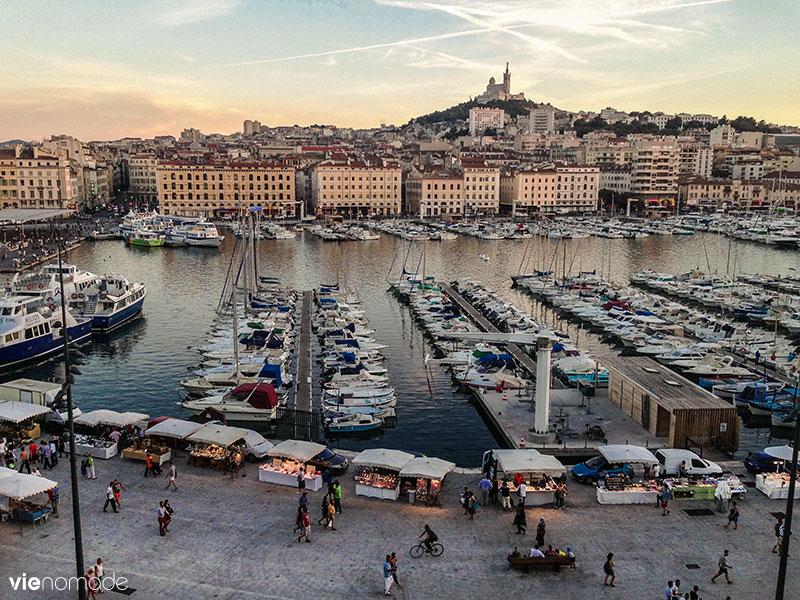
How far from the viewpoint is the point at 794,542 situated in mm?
14039

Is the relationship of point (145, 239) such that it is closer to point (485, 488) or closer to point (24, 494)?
point (24, 494)

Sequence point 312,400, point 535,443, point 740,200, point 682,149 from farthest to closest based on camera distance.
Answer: point 682,149 < point 740,200 < point 312,400 < point 535,443

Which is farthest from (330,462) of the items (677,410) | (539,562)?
(677,410)

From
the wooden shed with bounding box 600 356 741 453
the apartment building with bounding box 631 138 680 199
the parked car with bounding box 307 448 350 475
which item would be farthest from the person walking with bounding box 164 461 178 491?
the apartment building with bounding box 631 138 680 199

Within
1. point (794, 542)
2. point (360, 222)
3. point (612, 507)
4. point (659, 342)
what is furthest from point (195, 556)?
point (360, 222)

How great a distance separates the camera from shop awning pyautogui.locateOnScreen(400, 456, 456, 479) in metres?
15.7

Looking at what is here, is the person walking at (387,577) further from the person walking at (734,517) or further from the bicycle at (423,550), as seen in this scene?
the person walking at (734,517)

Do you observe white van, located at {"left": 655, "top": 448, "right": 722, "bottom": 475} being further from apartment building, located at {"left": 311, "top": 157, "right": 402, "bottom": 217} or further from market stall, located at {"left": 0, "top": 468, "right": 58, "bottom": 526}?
apartment building, located at {"left": 311, "top": 157, "right": 402, "bottom": 217}

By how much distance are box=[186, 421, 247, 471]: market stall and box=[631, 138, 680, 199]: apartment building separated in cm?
11662

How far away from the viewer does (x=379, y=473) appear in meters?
16.6

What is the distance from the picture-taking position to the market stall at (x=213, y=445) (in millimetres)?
17484

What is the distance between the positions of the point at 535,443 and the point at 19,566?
13342mm

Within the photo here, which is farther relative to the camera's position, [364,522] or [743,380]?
[743,380]

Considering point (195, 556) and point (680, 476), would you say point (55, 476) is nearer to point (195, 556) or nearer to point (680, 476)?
point (195, 556)
